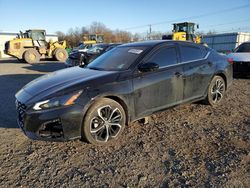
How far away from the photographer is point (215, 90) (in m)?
5.32

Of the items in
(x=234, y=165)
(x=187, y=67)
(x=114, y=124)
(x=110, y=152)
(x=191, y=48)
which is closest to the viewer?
(x=234, y=165)

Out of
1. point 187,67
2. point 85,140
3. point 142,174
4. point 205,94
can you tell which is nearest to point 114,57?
point 187,67

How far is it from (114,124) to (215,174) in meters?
1.63

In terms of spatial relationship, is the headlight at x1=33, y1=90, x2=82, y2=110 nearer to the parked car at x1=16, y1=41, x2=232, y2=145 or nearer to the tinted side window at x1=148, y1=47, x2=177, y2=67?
the parked car at x1=16, y1=41, x2=232, y2=145

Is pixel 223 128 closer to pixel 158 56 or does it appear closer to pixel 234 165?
pixel 234 165

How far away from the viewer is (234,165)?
9.78ft

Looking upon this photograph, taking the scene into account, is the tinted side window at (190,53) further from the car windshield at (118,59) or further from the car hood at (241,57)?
the car hood at (241,57)

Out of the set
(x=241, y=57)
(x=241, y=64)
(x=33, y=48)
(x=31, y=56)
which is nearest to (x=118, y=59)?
(x=241, y=64)

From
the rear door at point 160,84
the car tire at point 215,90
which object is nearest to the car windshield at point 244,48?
the car tire at point 215,90

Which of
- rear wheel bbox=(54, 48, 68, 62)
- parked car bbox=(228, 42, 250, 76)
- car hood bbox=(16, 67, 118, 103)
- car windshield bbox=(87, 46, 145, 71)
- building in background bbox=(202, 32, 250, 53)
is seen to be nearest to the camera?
car hood bbox=(16, 67, 118, 103)

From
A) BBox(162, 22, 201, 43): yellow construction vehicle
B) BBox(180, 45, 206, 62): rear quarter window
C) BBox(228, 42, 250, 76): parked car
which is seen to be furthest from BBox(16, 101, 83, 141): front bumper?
BBox(162, 22, 201, 43): yellow construction vehicle

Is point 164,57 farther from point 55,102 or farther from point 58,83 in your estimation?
point 55,102

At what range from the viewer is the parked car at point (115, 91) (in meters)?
3.29

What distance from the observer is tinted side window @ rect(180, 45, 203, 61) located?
4.69 m
